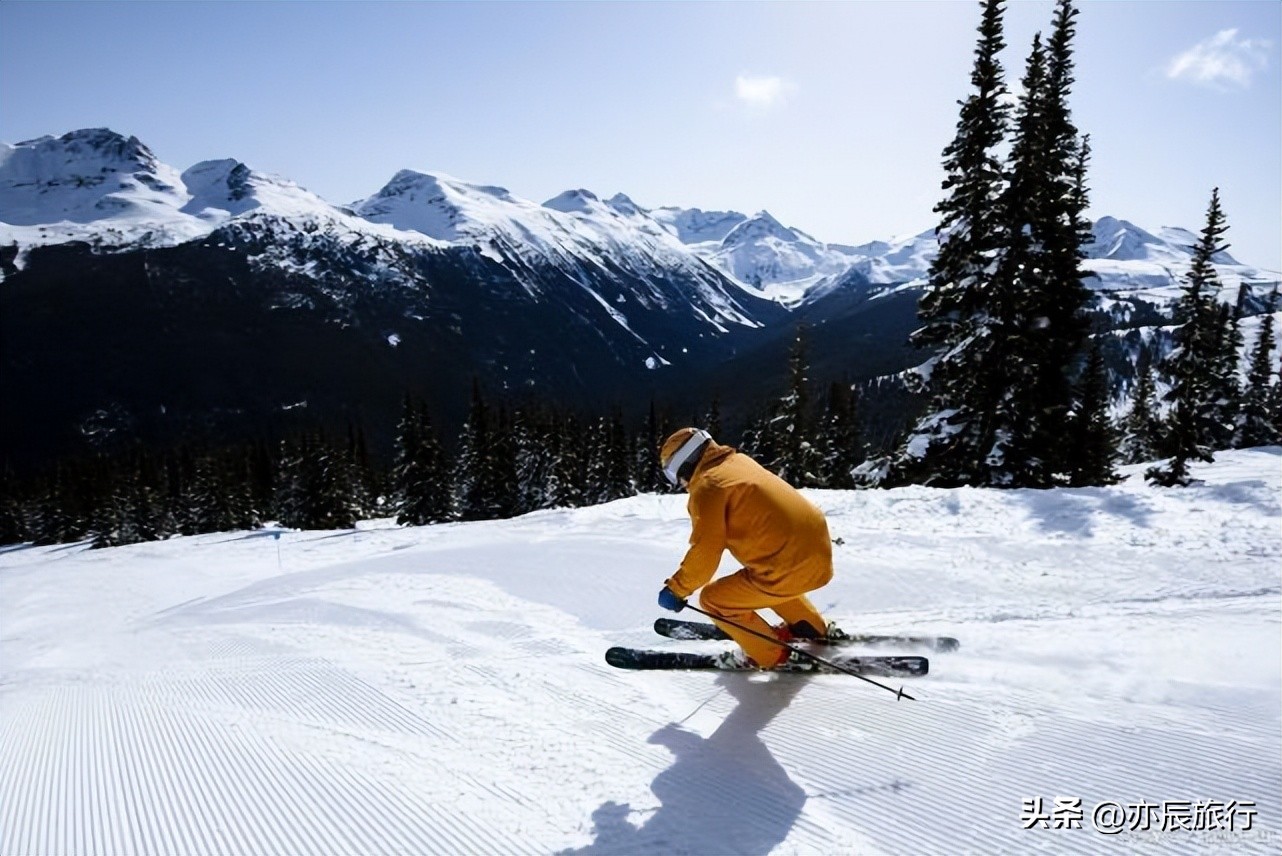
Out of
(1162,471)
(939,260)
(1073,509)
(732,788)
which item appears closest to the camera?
(732,788)

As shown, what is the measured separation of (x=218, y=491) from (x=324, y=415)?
150511mm

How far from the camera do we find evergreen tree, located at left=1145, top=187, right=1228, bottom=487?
63.4 ft

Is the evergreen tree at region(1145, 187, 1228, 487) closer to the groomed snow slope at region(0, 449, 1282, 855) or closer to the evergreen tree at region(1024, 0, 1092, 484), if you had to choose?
the evergreen tree at region(1024, 0, 1092, 484)

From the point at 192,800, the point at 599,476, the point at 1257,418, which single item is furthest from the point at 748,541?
the point at 1257,418

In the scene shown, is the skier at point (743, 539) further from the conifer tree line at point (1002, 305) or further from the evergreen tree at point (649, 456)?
the evergreen tree at point (649, 456)

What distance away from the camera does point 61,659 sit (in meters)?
7.22

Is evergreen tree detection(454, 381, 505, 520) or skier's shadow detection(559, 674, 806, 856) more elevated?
skier's shadow detection(559, 674, 806, 856)

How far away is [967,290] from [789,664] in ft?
50.7

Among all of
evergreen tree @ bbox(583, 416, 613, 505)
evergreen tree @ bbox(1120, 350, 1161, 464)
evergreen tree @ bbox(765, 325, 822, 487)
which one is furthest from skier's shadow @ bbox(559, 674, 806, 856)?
evergreen tree @ bbox(1120, 350, 1161, 464)

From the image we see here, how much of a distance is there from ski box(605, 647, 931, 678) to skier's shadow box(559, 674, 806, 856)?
0.66 metres

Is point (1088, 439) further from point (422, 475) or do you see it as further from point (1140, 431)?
point (422, 475)

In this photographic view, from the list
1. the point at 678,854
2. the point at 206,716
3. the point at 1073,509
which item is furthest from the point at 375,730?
the point at 1073,509

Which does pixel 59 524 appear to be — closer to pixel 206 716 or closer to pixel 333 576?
pixel 333 576

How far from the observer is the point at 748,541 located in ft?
14.5
